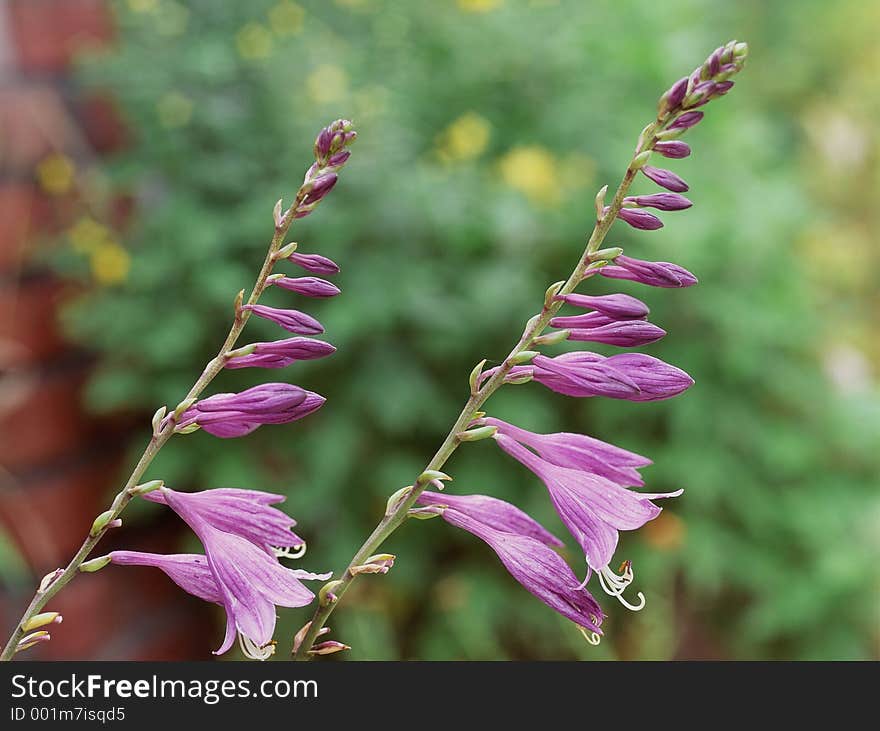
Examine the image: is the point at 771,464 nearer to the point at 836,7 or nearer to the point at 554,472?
the point at 554,472

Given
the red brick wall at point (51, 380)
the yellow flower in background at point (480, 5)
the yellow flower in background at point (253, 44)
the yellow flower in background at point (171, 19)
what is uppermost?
the yellow flower in background at point (171, 19)

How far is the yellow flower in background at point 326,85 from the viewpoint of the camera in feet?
5.84

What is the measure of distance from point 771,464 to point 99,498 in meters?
1.32

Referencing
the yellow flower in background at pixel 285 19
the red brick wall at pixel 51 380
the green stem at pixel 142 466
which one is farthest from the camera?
the yellow flower in background at pixel 285 19

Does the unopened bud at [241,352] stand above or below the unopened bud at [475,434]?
above

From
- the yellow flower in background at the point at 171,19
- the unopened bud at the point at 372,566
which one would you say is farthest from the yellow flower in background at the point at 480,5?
the unopened bud at the point at 372,566

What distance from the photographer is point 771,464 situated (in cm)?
194

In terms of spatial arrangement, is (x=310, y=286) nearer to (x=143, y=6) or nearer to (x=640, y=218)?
(x=640, y=218)

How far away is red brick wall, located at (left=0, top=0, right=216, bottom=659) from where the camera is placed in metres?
1.77

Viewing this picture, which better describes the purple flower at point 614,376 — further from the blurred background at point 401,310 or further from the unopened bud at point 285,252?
the blurred background at point 401,310

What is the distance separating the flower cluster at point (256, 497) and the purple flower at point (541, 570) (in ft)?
0.26

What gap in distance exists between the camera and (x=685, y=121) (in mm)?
438
